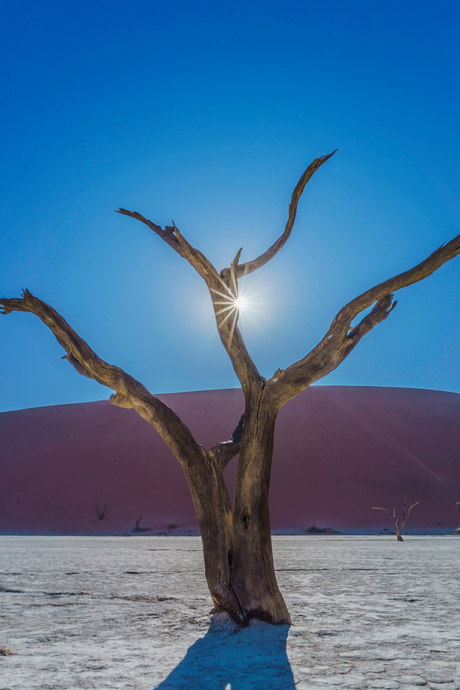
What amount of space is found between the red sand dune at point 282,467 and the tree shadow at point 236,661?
24.7 metres

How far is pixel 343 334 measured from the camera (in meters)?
4.23

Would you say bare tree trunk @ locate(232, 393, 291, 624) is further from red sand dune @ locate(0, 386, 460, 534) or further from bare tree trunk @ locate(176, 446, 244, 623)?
red sand dune @ locate(0, 386, 460, 534)

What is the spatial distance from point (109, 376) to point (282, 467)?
107 ft

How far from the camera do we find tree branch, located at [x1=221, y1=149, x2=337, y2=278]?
14.0 feet

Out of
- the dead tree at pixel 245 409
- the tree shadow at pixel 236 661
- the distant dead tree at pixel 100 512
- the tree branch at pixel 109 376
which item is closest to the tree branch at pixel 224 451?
the dead tree at pixel 245 409

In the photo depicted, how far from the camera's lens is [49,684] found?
2.84 m

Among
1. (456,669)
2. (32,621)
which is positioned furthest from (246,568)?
(32,621)

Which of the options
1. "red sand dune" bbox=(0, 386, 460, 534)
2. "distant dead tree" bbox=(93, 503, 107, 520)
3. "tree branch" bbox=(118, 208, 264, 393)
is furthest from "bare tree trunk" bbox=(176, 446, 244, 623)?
"distant dead tree" bbox=(93, 503, 107, 520)

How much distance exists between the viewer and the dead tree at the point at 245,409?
4.23 meters

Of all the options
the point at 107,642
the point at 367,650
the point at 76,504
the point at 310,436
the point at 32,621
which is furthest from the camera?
the point at 310,436

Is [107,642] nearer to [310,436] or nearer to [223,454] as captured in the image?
[223,454]

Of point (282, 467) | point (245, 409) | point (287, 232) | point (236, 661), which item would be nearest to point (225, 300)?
point (287, 232)

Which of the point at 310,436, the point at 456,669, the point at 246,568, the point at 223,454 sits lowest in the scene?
the point at 456,669

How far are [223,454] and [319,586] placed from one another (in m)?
3.55
